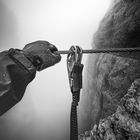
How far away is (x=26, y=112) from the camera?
37875 mm

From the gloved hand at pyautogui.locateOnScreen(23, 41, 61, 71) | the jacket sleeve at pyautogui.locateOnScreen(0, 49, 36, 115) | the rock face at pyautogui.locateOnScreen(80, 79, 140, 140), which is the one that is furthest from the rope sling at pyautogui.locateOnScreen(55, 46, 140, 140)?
the rock face at pyautogui.locateOnScreen(80, 79, 140, 140)

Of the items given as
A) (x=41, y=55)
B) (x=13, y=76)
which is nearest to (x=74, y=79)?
(x=41, y=55)

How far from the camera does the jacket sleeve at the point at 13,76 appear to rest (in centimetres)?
194

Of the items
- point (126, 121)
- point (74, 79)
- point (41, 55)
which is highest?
point (41, 55)

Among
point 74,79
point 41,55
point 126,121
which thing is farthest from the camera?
point 126,121

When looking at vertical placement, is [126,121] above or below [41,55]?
below

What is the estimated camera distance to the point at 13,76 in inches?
80.4

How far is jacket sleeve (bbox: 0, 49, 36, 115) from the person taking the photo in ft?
6.37

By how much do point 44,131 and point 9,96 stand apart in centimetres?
3173

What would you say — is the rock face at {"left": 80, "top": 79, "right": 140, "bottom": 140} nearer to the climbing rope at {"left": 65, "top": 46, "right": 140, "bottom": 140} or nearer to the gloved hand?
the climbing rope at {"left": 65, "top": 46, "right": 140, "bottom": 140}

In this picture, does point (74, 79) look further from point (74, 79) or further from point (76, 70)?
point (76, 70)

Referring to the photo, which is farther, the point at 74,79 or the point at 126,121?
the point at 126,121

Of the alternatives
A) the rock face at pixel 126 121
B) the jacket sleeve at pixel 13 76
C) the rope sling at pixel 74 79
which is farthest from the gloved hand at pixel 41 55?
the rock face at pixel 126 121

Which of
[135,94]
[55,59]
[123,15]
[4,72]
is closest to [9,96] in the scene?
[4,72]
